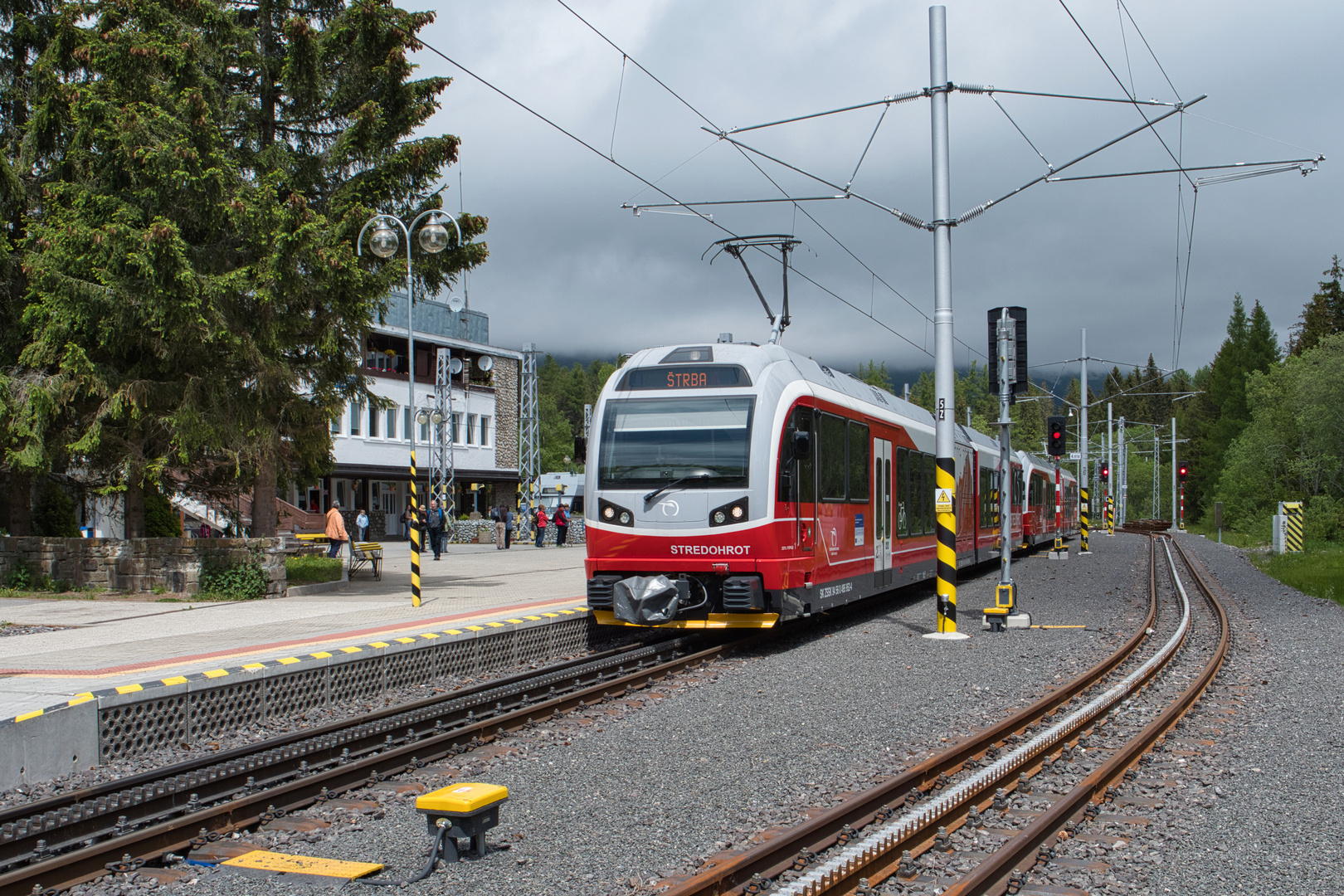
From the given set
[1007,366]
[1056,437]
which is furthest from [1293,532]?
[1007,366]

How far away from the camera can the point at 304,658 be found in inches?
384

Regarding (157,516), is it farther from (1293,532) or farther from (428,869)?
(1293,532)

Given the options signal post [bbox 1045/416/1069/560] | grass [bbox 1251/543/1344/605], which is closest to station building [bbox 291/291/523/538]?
signal post [bbox 1045/416/1069/560]

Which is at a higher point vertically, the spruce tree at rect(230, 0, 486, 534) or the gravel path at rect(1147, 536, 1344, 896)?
the spruce tree at rect(230, 0, 486, 534)

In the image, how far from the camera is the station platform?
9.62m

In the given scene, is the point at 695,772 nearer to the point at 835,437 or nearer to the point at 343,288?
the point at 835,437

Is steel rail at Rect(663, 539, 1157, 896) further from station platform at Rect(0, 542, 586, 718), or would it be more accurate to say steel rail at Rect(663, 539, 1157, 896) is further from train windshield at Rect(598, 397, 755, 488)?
station platform at Rect(0, 542, 586, 718)

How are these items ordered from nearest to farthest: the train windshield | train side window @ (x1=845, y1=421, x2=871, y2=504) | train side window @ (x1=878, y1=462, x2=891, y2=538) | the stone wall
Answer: the train windshield → train side window @ (x1=845, y1=421, x2=871, y2=504) → train side window @ (x1=878, y1=462, x2=891, y2=538) → the stone wall

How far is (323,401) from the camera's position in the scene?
19.6 metres

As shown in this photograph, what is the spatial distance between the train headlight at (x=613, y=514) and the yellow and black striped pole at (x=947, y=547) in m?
4.20

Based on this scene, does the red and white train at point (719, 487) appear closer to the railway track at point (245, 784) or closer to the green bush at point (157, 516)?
the railway track at point (245, 784)

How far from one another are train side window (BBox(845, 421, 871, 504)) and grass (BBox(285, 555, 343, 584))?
10306 millimetres

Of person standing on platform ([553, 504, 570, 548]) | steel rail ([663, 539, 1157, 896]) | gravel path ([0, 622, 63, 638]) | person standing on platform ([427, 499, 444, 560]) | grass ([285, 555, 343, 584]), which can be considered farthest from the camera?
person standing on platform ([553, 504, 570, 548])

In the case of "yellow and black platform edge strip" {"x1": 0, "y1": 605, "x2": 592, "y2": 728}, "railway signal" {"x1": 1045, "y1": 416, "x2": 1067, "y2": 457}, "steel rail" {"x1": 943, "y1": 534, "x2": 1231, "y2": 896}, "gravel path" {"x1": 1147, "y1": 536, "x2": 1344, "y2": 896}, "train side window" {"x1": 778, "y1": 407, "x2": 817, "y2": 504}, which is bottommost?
"gravel path" {"x1": 1147, "y1": 536, "x2": 1344, "y2": 896}
